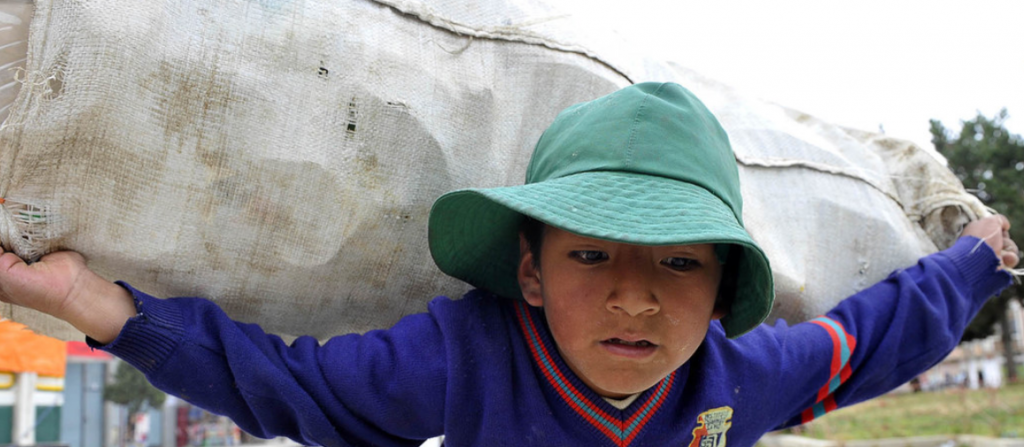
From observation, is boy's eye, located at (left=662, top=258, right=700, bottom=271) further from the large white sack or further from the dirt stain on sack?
the dirt stain on sack

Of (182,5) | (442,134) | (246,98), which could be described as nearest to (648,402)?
(442,134)

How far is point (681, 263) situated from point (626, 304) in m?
0.11

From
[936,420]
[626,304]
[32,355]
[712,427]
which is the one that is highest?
[626,304]

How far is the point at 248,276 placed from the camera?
0.99 meters

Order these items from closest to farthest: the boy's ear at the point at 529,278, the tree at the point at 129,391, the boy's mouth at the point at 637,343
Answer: the boy's mouth at the point at 637,343 < the boy's ear at the point at 529,278 < the tree at the point at 129,391

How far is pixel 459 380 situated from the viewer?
98cm

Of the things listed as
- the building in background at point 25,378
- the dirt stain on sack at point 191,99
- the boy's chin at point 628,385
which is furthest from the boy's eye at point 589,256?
the building in background at point 25,378

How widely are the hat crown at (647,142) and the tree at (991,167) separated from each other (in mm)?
11043

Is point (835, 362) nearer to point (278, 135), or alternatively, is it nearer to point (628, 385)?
point (628, 385)

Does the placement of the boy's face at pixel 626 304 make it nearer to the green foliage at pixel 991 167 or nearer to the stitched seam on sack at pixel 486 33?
the stitched seam on sack at pixel 486 33

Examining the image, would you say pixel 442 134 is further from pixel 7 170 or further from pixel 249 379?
pixel 7 170

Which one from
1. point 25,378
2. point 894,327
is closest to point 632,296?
point 894,327

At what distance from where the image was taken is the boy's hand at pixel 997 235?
4.84ft

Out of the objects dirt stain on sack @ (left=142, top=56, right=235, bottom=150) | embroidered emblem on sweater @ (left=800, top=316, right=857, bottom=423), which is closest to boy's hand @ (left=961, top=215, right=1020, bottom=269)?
embroidered emblem on sweater @ (left=800, top=316, right=857, bottom=423)
